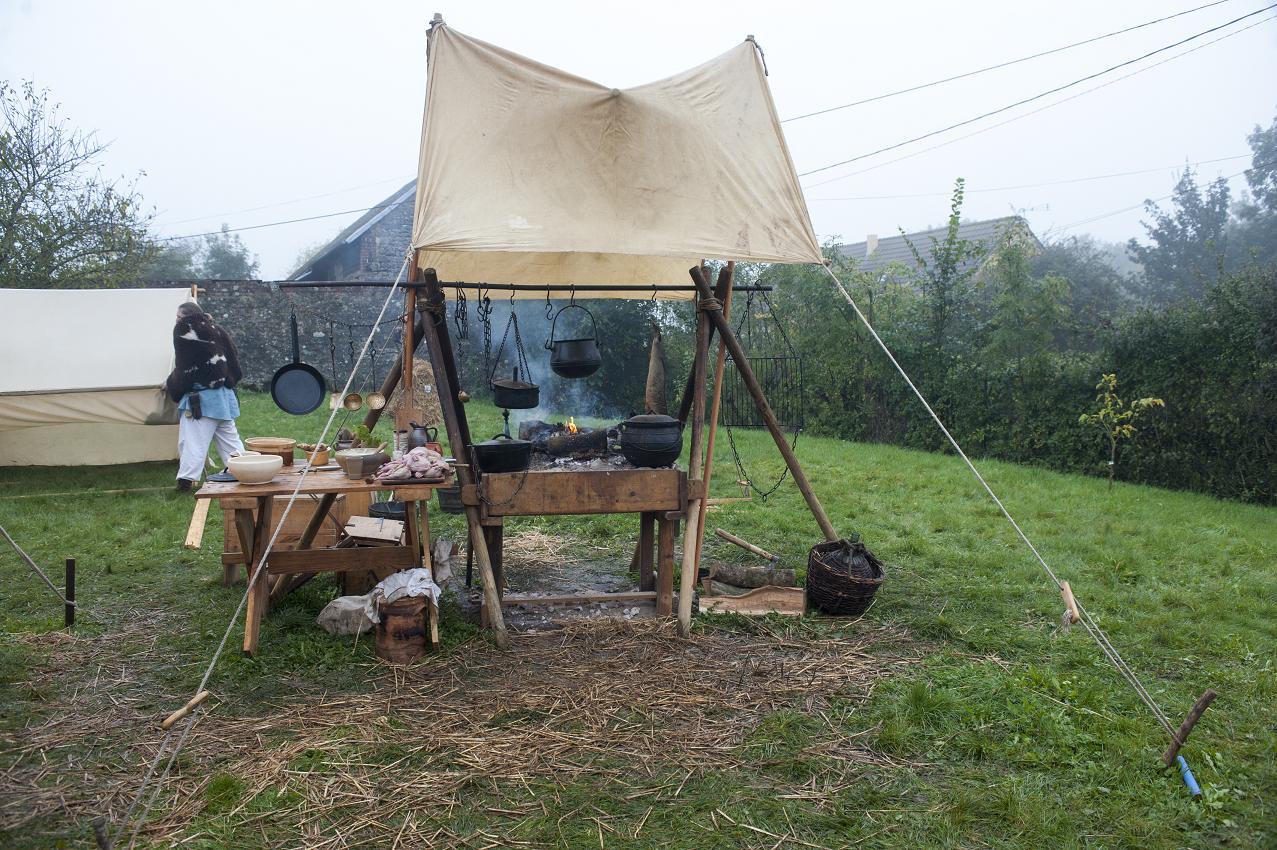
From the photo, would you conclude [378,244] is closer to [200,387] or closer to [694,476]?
[200,387]

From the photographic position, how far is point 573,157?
→ 434 cm

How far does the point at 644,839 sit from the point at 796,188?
138 inches

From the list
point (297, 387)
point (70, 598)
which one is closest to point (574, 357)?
point (297, 387)

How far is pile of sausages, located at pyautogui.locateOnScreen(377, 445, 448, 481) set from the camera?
4.05 m

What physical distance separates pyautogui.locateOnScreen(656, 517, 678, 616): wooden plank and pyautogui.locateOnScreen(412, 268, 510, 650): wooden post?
0.90m

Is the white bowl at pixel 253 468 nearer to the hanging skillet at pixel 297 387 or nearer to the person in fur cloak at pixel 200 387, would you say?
the hanging skillet at pixel 297 387

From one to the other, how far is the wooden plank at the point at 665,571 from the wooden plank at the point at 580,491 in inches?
6.5

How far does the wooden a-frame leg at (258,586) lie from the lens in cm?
392

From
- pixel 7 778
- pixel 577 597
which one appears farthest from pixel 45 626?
pixel 577 597

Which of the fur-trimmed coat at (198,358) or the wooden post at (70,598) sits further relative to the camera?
the fur-trimmed coat at (198,358)

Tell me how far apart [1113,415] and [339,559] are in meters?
7.77

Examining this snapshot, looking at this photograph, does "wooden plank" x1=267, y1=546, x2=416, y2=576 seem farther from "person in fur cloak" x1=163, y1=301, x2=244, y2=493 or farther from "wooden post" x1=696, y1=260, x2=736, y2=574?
"person in fur cloak" x1=163, y1=301, x2=244, y2=493

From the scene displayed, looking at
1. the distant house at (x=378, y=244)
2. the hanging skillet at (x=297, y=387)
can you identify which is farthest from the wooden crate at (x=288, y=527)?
the distant house at (x=378, y=244)

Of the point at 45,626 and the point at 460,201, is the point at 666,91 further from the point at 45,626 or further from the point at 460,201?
the point at 45,626
